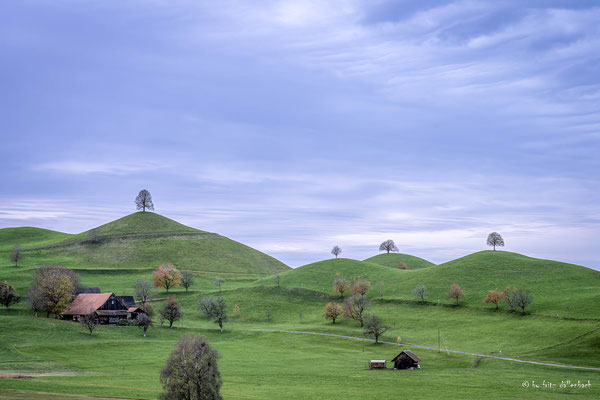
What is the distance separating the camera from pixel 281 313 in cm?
14425

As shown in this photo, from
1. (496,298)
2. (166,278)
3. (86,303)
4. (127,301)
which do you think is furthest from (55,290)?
(496,298)

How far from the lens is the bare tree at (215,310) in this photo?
122781mm

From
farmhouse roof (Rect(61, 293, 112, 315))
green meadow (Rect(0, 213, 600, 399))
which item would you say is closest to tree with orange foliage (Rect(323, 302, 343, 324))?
green meadow (Rect(0, 213, 600, 399))

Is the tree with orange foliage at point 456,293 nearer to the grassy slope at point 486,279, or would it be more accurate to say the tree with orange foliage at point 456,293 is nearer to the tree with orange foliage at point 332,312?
the grassy slope at point 486,279

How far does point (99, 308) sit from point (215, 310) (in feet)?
87.2

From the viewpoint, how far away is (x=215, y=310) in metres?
124

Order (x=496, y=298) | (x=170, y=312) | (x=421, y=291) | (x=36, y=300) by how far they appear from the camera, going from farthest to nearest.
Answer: (x=421, y=291), (x=496, y=298), (x=170, y=312), (x=36, y=300)

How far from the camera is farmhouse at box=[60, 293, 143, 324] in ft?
388

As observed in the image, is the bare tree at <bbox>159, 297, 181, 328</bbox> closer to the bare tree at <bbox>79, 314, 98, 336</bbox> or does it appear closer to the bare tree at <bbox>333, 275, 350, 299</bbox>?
the bare tree at <bbox>79, 314, 98, 336</bbox>

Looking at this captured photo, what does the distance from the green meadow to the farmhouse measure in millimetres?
9289

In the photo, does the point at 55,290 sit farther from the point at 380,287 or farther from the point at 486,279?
the point at 486,279

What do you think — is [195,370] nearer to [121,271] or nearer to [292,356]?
[292,356]

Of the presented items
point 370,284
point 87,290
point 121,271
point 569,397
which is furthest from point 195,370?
point 121,271

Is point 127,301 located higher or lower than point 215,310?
higher
